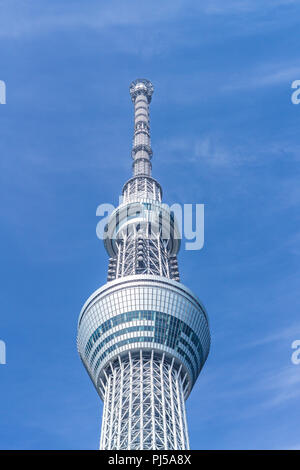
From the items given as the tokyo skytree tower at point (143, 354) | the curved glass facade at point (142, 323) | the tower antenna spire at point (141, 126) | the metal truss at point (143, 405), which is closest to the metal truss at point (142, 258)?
the curved glass facade at point (142, 323)

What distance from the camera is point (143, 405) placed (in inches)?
4144

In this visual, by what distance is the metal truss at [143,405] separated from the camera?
9800 centimetres

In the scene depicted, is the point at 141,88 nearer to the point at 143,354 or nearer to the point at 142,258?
the point at 142,258

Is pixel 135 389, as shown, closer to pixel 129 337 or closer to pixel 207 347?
pixel 129 337

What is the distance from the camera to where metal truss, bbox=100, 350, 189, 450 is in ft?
322

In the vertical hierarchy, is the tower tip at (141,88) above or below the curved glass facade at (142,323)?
above

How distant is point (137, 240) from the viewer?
134 metres

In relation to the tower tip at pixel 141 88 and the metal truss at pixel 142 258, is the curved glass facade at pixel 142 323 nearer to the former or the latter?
the metal truss at pixel 142 258

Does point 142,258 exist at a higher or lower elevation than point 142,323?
higher

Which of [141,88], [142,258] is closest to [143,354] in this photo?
[142,258]
